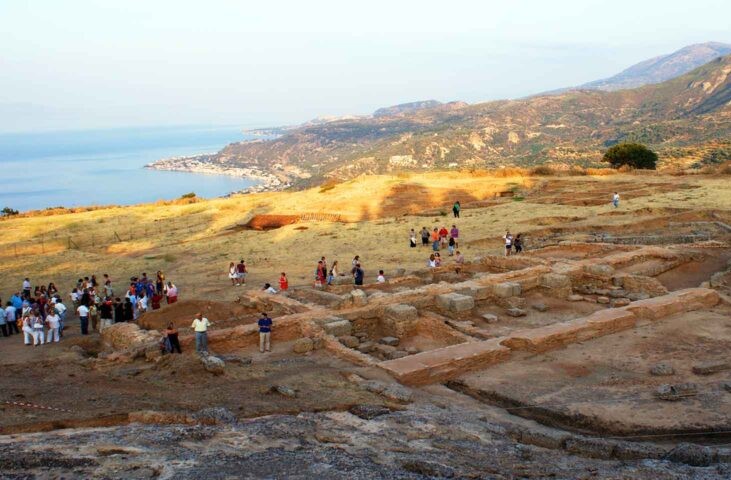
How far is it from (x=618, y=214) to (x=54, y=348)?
25824mm

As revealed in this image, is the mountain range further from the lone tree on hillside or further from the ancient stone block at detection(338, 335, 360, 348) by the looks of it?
the ancient stone block at detection(338, 335, 360, 348)

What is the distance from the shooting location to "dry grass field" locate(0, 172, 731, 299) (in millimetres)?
27125

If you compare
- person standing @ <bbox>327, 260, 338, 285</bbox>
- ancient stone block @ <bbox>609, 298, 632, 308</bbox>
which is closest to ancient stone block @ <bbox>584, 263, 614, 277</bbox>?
ancient stone block @ <bbox>609, 298, 632, 308</bbox>

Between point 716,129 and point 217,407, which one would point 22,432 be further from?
point 716,129

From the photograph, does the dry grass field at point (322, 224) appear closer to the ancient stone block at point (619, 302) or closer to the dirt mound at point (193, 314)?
the dirt mound at point (193, 314)

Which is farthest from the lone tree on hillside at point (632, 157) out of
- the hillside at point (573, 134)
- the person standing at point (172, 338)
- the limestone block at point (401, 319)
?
the person standing at point (172, 338)

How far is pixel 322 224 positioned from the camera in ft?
119

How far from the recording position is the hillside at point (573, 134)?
8700 cm

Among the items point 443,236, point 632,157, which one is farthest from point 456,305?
point 632,157

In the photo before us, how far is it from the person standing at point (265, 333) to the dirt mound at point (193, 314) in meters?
2.33

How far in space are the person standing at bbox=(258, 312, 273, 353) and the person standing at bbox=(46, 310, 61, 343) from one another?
5518mm

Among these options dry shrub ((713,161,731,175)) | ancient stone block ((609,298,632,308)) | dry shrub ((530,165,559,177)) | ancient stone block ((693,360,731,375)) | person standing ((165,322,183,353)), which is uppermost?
dry shrub ((530,165,559,177))

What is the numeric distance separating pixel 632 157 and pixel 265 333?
4907 cm

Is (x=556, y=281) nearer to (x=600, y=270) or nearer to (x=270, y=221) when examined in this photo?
(x=600, y=270)
